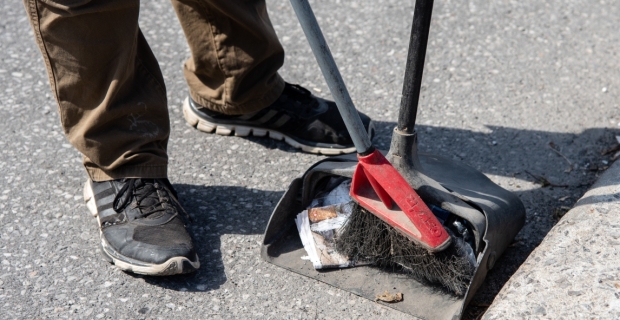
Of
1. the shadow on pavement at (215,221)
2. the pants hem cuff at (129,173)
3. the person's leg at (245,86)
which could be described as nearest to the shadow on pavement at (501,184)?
the shadow on pavement at (215,221)

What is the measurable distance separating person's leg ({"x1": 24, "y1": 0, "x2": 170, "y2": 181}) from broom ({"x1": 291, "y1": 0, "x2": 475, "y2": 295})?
644 millimetres

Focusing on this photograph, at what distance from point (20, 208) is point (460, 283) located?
63.2 inches

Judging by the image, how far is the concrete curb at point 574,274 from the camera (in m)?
1.80

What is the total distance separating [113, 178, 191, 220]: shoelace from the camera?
2.31 meters

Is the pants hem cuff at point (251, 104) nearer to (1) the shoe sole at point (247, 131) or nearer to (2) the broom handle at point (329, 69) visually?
(1) the shoe sole at point (247, 131)

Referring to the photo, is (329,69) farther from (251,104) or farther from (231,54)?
(251,104)

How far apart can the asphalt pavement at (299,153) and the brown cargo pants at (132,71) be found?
0.25 meters

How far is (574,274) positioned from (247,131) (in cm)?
149

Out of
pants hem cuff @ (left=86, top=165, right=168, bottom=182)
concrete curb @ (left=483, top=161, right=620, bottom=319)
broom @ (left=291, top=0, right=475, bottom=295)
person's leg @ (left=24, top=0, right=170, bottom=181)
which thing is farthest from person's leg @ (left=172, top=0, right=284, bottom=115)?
concrete curb @ (left=483, top=161, right=620, bottom=319)

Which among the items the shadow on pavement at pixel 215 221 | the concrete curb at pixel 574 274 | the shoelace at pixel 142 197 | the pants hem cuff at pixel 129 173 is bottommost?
the shadow on pavement at pixel 215 221

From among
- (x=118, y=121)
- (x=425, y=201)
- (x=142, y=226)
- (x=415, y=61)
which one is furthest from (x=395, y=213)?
(x=118, y=121)

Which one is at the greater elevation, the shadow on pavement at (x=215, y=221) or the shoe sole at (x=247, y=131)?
the shoe sole at (x=247, y=131)

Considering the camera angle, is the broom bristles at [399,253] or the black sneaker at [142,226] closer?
the broom bristles at [399,253]

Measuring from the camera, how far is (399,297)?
6.89 ft
